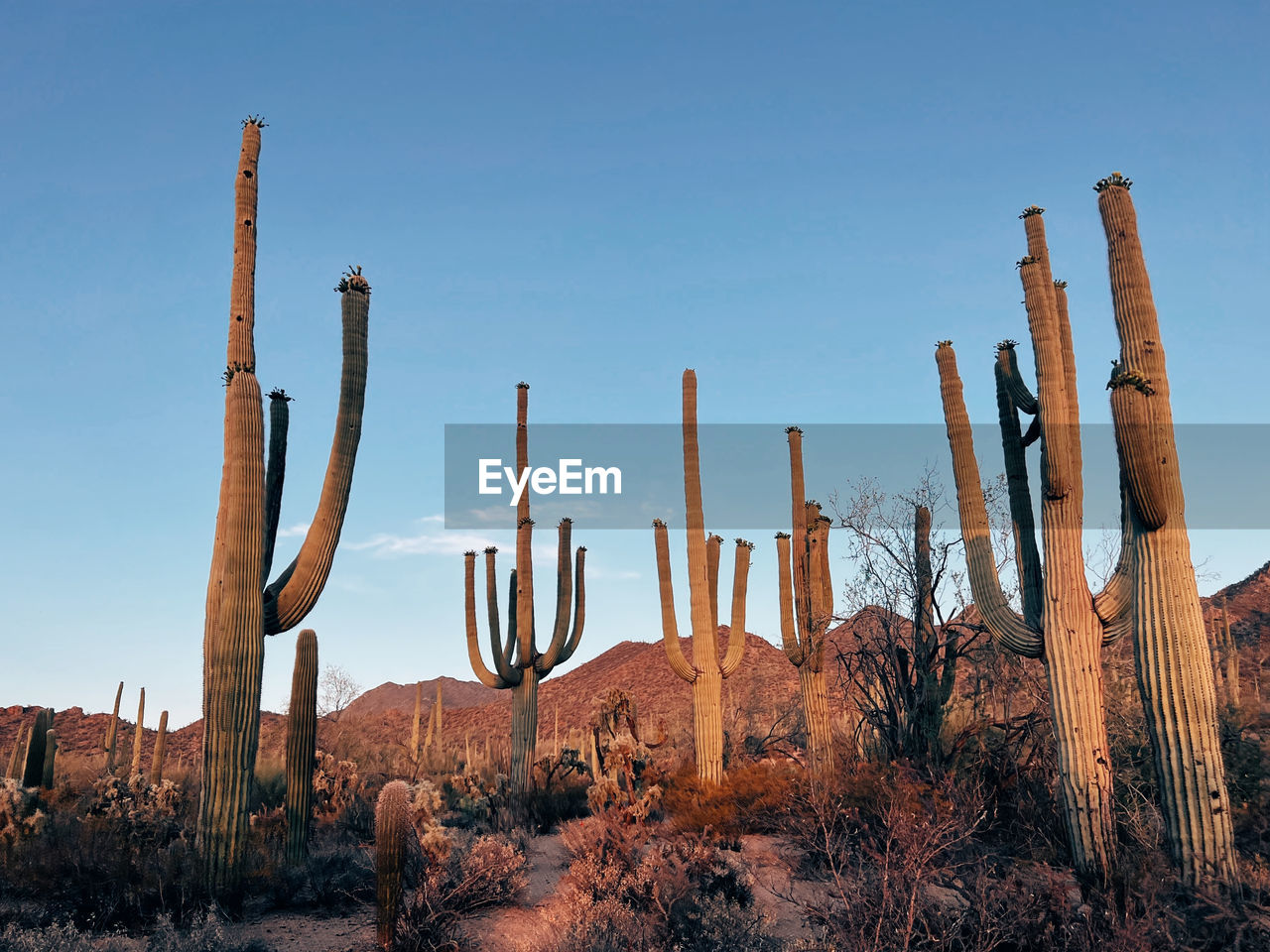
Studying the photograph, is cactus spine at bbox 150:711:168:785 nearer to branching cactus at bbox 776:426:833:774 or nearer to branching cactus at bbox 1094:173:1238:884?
branching cactus at bbox 776:426:833:774

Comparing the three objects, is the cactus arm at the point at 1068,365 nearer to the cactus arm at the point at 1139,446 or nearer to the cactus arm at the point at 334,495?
the cactus arm at the point at 1139,446

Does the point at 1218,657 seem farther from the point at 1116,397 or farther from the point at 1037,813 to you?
the point at 1116,397

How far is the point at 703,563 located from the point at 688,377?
11.1 feet

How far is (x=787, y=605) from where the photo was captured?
52.1 feet

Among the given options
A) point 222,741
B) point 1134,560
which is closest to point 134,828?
point 222,741

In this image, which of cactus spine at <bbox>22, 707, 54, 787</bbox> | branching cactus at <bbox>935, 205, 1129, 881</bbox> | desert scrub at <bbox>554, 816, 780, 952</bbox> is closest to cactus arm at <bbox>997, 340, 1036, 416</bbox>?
branching cactus at <bbox>935, 205, 1129, 881</bbox>

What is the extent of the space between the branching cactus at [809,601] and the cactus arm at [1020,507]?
4570 millimetres

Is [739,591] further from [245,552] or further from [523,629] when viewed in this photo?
[245,552]

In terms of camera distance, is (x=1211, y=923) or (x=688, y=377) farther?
(x=688, y=377)

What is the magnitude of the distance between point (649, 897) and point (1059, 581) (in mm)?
5393

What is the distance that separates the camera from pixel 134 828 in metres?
10.6

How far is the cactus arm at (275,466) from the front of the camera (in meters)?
10.4

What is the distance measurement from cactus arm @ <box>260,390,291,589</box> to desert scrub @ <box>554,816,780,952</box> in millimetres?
4668

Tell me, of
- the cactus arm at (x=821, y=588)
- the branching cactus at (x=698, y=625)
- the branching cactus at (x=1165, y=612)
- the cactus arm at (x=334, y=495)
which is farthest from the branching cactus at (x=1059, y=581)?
the cactus arm at (x=334, y=495)
